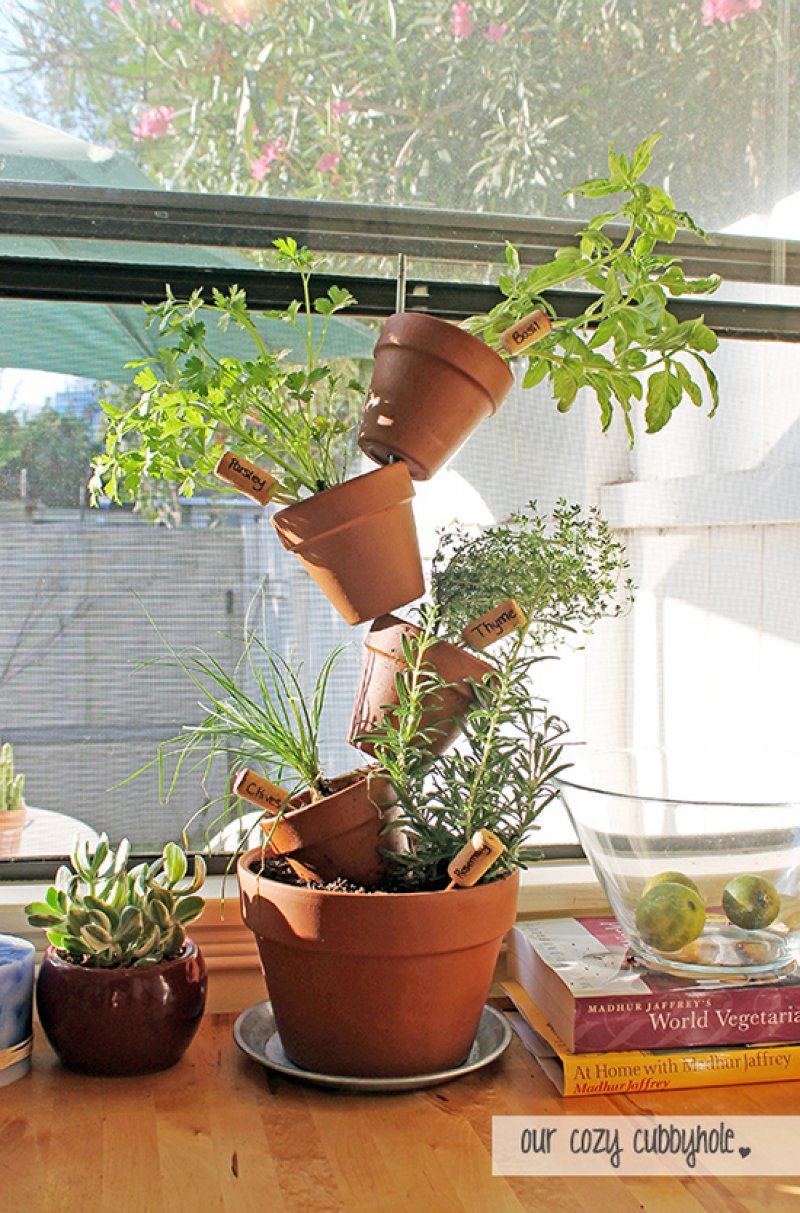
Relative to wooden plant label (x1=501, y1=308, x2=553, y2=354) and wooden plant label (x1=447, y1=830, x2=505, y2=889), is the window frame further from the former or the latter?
wooden plant label (x1=447, y1=830, x2=505, y2=889)

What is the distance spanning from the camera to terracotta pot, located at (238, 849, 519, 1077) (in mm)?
953

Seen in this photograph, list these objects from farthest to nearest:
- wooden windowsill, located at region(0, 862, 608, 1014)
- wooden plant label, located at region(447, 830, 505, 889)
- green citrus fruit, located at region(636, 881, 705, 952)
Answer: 1. wooden windowsill, located at region(0, 862, 608, 1014)
2. green citrus fruit, located at region(636, 881, 705, 952)
3. wooden plant label, located at region(447, 830, 505, 889)

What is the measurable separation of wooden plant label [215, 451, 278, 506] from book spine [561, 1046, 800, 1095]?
1.79 feet

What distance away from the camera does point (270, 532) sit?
1.31 metres

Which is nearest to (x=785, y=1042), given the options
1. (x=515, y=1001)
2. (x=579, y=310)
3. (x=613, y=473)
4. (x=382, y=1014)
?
(x=515, y=1001)

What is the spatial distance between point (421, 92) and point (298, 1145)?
107 centimetres

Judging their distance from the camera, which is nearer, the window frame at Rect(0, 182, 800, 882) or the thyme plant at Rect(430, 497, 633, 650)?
the thyme plant at Rect(430, 497, 633, 650)

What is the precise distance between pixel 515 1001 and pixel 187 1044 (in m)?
0.31

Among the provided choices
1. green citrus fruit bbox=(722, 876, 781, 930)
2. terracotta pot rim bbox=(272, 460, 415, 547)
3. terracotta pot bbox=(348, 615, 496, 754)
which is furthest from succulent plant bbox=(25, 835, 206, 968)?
green citrus fruit bbox=(722, 876, 781, 930)

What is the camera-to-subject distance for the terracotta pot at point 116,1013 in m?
0.99

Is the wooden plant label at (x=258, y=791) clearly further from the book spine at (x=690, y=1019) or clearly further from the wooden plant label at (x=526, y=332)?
the wooden plant label at (x=526, y=332)

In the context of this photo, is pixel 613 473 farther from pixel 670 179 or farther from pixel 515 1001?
pixel 515 1001

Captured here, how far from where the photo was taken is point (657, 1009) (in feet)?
3.32

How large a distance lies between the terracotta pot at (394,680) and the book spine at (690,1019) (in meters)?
0.26
